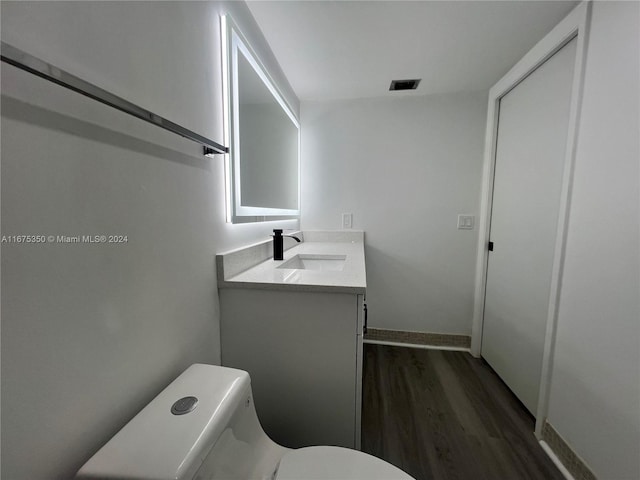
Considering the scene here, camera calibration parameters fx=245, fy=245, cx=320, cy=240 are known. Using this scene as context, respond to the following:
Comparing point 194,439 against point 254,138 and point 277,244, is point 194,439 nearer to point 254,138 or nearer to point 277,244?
point 277,244

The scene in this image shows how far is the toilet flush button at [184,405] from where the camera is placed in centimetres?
57

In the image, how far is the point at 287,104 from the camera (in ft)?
5.87

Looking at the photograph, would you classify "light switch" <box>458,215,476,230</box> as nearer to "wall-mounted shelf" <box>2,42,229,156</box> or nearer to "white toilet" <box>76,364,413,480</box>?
"white toilet" <box>76,364,413,480</box>

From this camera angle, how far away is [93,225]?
52cm

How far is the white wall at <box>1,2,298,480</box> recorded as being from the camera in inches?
16.1

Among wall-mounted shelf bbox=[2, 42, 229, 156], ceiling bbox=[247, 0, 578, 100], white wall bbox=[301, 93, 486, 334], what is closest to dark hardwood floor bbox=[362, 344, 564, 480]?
white wall bbox=[301, 93, 486, 334]

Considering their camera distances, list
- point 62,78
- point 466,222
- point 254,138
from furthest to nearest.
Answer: point 466,222 < point 254,138 < point 62,78

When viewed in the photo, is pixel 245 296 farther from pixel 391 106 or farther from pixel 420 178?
pixel 391 106

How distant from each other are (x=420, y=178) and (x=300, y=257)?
1.26 m

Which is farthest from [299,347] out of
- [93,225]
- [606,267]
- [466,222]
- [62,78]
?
[466,222]

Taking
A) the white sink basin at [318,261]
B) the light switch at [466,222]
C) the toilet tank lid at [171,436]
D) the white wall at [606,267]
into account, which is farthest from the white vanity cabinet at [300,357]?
the light switch at [466,222]

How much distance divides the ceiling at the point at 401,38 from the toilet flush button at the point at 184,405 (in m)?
1.62

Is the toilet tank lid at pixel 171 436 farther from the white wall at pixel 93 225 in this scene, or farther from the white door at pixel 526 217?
the white door at pixel 526 217

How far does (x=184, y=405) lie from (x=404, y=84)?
2.28 metres
